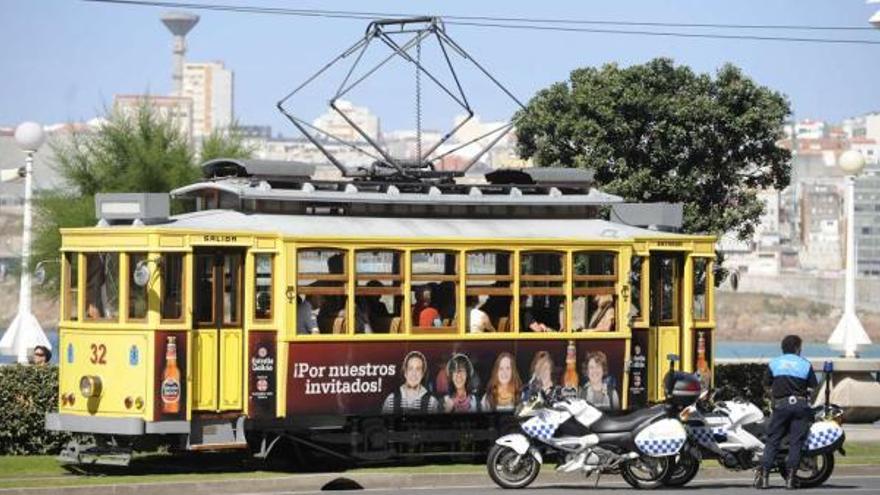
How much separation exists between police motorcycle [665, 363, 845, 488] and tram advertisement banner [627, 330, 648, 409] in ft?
11.3

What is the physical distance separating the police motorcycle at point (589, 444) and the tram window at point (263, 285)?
3.35 meters

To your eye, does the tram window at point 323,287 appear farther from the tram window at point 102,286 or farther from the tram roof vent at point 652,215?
the tram roof vent at point 652,215

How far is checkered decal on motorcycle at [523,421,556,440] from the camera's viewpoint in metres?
22.6

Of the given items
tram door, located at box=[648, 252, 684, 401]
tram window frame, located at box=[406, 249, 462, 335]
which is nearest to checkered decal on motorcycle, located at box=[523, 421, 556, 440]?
tram window frame, located at box=[406, 249, 462, 335]

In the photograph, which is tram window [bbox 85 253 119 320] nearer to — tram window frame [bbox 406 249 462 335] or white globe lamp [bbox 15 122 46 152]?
tram window frame [bbox 406 249 462 335]

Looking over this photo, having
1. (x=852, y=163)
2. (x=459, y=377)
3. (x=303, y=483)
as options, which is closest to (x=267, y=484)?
(x=303, y=483)

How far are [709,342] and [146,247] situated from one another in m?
7.86

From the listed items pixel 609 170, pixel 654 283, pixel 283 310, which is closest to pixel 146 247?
pixel 283 310

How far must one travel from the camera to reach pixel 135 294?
24.0m

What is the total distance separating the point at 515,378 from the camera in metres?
26.2

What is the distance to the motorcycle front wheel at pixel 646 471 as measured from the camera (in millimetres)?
22578

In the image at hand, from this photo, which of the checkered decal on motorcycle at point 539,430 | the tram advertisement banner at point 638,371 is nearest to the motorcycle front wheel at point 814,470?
the checkered decal on motorcycle at point 539,430

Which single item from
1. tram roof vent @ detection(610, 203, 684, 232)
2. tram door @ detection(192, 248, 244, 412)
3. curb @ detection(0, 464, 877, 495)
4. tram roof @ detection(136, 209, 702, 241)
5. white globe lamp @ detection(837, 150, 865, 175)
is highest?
white globe lamp @ detection(837, 150, 865, 175)

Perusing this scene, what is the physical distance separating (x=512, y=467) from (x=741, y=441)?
249 centimetres
